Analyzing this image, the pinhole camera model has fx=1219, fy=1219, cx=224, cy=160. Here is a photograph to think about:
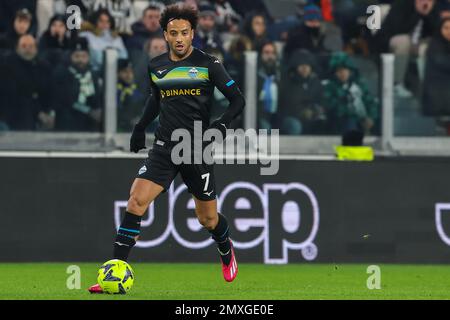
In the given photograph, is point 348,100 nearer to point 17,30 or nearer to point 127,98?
point 127,98

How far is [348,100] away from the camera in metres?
14.4

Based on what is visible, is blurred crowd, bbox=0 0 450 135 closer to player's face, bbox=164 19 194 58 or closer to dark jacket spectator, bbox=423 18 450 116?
dark jacket spectator, bbox=423 18 450 116

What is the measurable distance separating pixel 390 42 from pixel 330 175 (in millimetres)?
1977

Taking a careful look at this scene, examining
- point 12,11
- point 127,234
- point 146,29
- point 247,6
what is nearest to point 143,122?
point 127,234

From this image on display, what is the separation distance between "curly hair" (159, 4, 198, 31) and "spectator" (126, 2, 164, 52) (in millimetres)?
4459

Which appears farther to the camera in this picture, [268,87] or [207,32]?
[207,32]

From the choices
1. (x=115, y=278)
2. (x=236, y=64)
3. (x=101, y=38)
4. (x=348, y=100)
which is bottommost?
(x=115, y=278)

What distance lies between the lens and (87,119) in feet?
46.6

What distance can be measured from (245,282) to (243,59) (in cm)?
359

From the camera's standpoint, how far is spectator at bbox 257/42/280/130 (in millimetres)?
14328

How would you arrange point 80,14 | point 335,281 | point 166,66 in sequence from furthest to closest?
point 80,14
point 335,281
point 166,66

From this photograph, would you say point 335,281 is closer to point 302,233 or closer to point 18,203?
point 302,233

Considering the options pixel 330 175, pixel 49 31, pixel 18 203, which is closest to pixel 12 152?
pixel 18 203

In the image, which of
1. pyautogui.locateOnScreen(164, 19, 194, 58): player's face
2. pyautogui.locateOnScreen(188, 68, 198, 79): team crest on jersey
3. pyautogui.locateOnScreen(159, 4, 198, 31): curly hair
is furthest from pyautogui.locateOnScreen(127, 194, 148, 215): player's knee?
pyautogui.locateOnScreen(159, 4, 198, 31): curly hair
